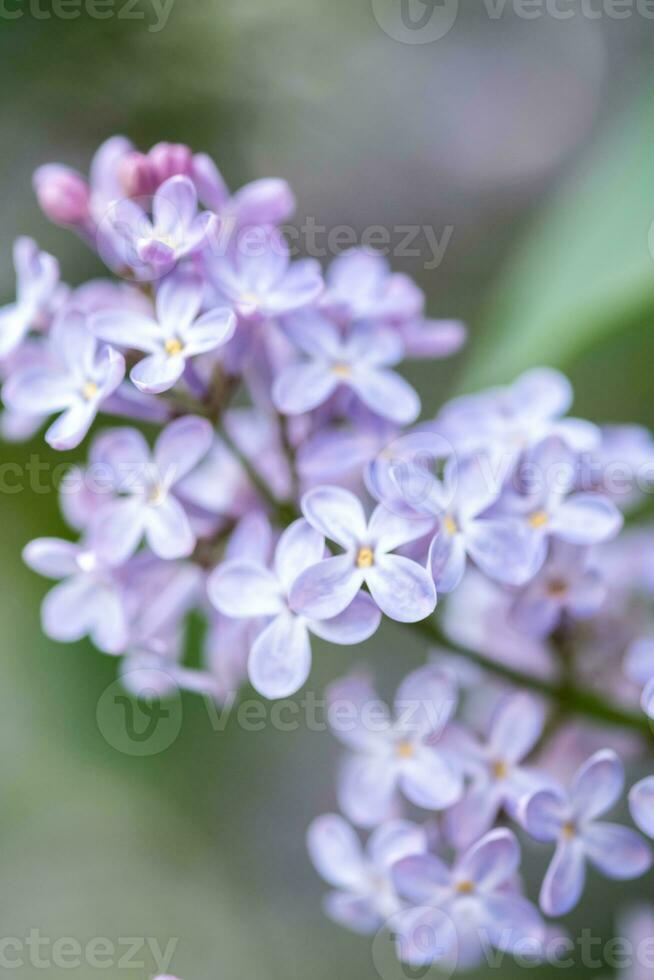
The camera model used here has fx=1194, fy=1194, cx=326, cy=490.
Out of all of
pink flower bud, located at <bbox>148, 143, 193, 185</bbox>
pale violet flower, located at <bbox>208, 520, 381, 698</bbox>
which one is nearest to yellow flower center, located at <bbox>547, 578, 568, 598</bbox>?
pale violet flower, located at <bbox>208, 520, 381, 698</bbox>

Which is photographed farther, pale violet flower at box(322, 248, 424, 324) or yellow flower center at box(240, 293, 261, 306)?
pale violet flower at box(322, 248, 424, 324)

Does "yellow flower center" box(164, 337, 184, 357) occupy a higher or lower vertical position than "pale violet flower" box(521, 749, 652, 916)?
higher

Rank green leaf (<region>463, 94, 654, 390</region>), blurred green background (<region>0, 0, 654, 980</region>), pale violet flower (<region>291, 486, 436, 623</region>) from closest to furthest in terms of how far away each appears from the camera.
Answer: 1. pale violet flower (<region>291, 486, 436, 623</region>)
2. green leaf (<region>463, 94, 654, 390</region>)
3. blurred green background (<region>0, 0, 654, 980</region>)

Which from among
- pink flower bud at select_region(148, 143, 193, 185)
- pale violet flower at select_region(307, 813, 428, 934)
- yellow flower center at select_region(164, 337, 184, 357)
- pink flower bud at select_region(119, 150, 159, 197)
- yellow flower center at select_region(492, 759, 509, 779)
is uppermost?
pink flower bud at select_region(148, 143, 193, 185)

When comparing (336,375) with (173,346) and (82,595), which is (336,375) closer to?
(173,346)

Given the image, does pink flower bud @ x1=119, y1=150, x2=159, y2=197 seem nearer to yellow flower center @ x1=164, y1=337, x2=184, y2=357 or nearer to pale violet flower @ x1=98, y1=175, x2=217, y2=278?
pale violet flower @ x1=98, y1=175, x2=217, y2=278

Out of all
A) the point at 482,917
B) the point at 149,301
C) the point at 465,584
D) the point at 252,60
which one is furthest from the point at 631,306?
the point at 252,60

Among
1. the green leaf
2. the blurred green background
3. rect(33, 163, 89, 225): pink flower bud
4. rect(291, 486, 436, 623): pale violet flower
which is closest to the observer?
rect(291, 486, 436, 623): pale violet flower


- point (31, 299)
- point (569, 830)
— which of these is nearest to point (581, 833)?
point (569, 830)
